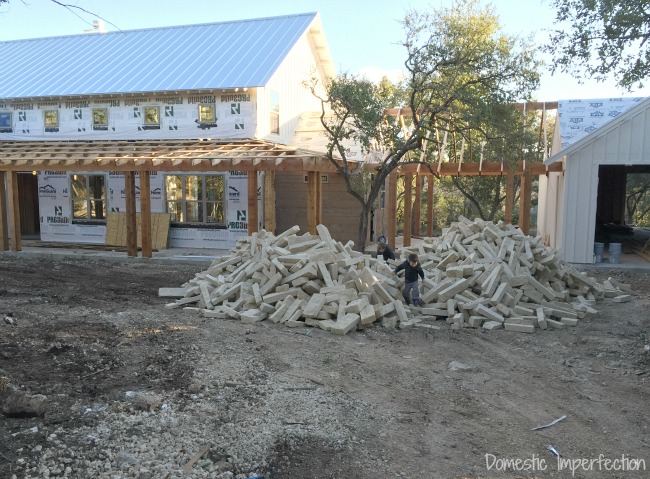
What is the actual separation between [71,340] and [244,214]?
11.0 m

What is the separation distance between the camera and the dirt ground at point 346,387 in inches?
181

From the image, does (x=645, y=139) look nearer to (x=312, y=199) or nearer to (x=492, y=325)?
(x=312, y=199)

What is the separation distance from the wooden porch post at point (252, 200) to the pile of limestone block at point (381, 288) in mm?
3887

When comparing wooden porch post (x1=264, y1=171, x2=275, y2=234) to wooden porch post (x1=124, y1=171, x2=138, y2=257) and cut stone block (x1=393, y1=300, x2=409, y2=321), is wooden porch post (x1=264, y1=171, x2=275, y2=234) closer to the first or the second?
wooden porch post (x1=124, y1=171, x2=138, y2=257)

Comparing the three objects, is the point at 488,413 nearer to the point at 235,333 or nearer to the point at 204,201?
the point at 235,333

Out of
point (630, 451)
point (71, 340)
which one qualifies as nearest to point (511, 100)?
point (630, 451)

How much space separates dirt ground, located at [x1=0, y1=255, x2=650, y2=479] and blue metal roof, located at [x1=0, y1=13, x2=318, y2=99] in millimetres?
10924

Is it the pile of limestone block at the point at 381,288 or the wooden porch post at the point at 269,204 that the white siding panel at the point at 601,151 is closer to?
the pile of limestone block at the point at 381,288

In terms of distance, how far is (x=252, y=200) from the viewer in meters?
15.3

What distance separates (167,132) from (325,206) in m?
6.11

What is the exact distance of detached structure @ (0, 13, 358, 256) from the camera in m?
16.7

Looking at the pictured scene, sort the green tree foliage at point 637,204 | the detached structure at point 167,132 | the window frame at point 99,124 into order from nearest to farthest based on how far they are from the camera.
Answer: the detached structure at point 167,132 < the window frame at point 99,124 < the green tree foliage at point 637,204

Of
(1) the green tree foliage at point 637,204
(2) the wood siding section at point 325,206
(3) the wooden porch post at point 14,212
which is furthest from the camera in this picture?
(1) the green tree foliage at point 637,204
